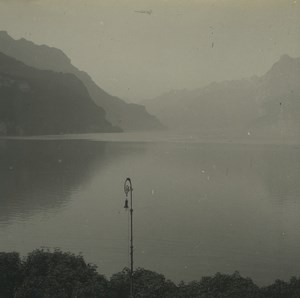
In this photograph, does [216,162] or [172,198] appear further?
[216,162]

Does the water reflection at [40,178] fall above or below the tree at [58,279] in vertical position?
above

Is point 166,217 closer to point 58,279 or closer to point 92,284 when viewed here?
point 58,279

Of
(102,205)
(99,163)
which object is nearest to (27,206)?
(102,205)

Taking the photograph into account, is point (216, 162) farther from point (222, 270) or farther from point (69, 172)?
point (222, 270)

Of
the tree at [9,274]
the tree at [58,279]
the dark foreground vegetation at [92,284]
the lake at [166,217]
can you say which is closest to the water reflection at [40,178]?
the lake at [166,217]

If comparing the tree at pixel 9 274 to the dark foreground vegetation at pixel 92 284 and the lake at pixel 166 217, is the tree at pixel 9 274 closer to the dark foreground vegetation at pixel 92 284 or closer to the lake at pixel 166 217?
the dark foreground vegetation at pixel 92 284

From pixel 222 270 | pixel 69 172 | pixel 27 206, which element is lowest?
pixel 222 270
